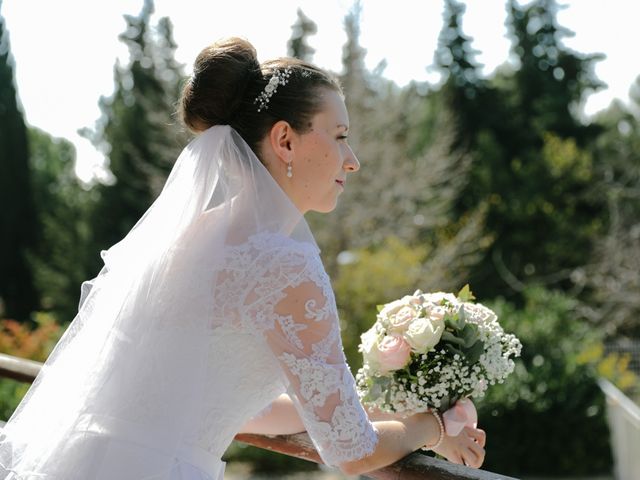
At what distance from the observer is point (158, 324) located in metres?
1.74

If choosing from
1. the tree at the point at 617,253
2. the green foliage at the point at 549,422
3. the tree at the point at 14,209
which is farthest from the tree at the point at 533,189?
the tree at the point at 14,209

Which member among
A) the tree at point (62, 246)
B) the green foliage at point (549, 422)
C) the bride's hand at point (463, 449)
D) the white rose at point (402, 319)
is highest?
the white rose at point (402, 319)

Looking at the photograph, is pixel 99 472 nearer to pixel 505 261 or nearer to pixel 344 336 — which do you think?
pixel 344 336

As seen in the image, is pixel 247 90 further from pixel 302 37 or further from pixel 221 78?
pixel 302 37

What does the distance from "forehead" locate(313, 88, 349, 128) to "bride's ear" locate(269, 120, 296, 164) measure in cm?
6

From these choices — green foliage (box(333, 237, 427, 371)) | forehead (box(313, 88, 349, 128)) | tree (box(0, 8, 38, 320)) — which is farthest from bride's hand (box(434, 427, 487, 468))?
tree (box(0, 8, 38, 320))

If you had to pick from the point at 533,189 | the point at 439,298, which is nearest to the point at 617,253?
the point at 533,189

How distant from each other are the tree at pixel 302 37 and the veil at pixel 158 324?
12006 millimetres

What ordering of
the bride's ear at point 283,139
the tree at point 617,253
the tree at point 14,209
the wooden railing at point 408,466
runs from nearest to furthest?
the wooden railing at point 408,466, the bride's ear at point 283,139, the tree at point 617,253, the tree at point 14,209

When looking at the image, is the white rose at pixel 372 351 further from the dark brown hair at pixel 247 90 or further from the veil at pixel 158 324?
the dark brown hair at pixel 247 90

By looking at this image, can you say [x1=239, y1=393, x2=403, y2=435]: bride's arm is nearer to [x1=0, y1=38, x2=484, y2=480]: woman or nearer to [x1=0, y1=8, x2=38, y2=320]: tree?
[x1=0, y1=38, x2=484, y2=480]: woman

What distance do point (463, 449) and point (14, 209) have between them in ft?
65.7

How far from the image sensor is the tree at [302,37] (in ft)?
44.7

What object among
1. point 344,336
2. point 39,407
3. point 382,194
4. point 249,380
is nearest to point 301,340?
point 249,380
